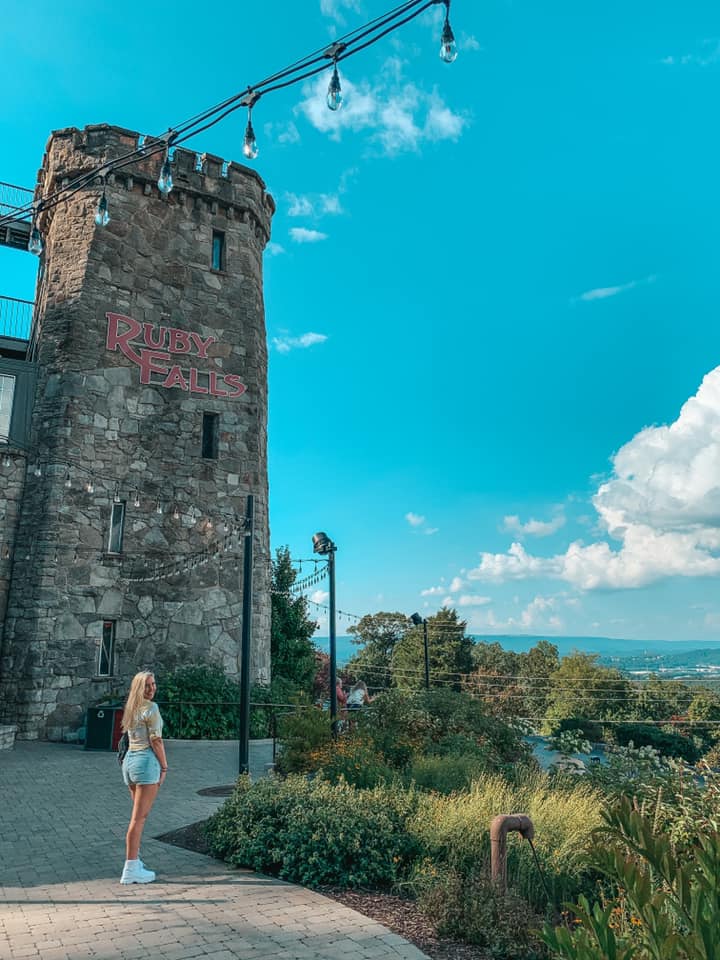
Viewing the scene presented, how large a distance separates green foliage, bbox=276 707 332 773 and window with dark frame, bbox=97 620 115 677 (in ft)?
20.8

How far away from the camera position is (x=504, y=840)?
551cm

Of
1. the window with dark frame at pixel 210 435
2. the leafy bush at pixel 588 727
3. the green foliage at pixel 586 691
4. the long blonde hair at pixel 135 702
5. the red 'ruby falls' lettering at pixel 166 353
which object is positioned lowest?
the leafy bush at pixel 588 727

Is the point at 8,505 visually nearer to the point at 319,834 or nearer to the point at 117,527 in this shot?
the point at 117,527

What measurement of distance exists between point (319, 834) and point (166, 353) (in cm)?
1462

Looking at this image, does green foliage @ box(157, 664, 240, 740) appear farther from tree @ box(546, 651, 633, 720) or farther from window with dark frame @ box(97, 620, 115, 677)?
tree @ box(546, 651, 633, 720)

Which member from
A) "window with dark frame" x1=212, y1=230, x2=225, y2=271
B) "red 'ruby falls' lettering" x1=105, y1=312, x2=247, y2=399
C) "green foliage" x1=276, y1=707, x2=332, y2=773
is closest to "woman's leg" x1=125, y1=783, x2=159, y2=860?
"green foliage" x1=276, y1=707, x2=332, y2=773

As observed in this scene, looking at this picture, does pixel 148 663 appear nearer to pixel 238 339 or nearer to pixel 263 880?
pixel 238 339

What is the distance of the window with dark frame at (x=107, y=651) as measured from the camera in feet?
53.0

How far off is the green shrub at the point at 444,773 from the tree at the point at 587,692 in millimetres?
51942

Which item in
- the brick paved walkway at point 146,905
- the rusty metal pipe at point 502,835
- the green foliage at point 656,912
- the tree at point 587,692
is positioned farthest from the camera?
the tree at point 587,692

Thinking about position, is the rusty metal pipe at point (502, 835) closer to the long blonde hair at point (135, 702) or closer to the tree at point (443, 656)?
the long blonde hair at point (135, 702)

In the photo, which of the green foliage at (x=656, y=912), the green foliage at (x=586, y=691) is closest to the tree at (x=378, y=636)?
the green foliage at (x=586, y=691)

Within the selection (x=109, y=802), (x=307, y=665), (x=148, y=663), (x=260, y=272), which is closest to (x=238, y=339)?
(x=260, y=272)

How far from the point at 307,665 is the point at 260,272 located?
1319cm
